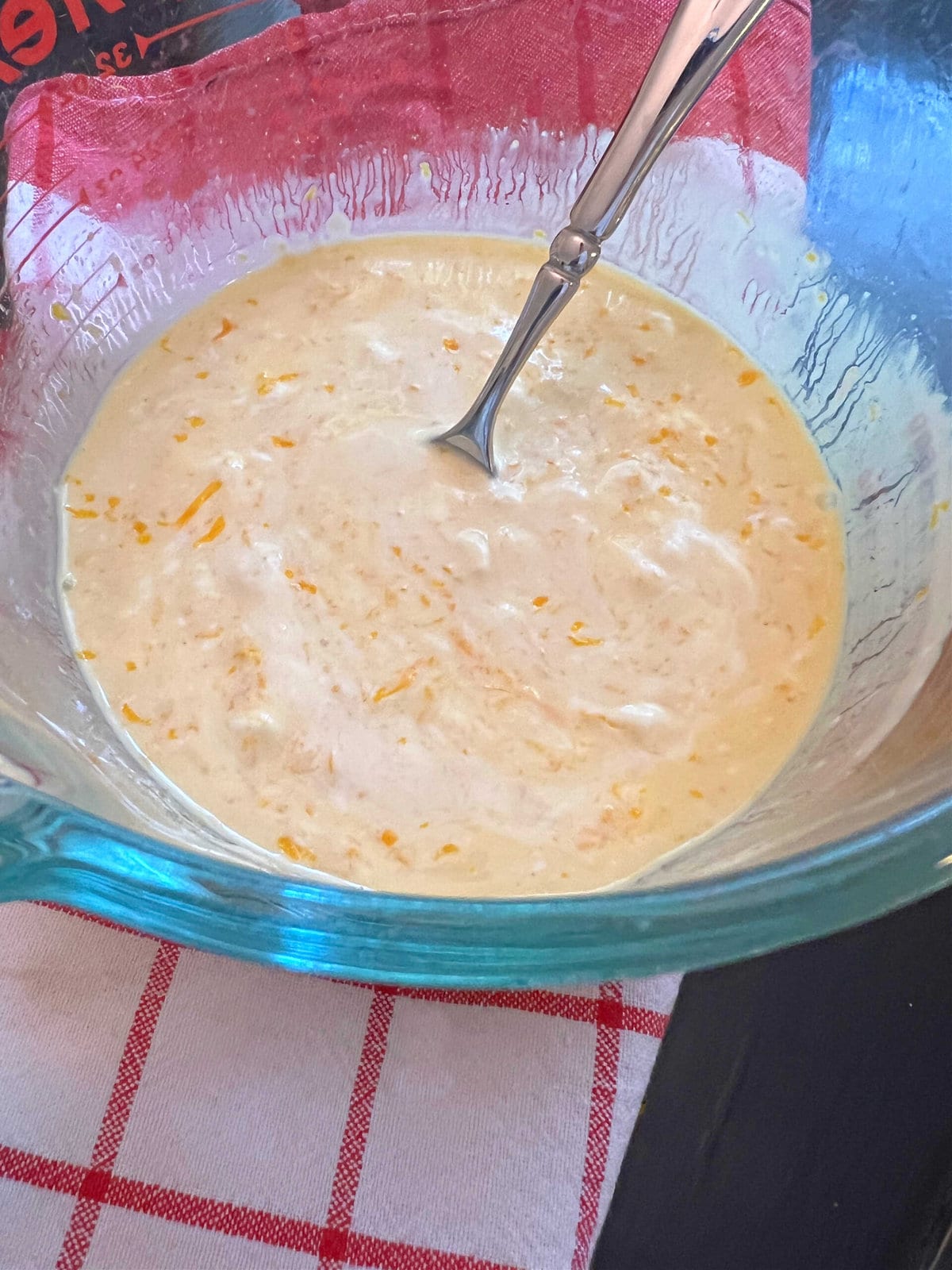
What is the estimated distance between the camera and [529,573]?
0.93 meters

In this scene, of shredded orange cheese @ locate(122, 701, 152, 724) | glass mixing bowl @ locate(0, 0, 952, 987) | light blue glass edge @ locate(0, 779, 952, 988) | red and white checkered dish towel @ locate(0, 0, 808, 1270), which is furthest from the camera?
shredded orange cheese @ locate(122, 701, 152, 724)

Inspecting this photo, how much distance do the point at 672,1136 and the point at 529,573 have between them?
1.56 feet

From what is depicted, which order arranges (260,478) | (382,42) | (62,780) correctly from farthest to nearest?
1. (382,42)
2. (260,478)
3. (62,780)

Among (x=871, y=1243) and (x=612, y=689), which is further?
(x=612, y=689)

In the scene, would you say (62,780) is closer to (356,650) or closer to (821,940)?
(356,650)

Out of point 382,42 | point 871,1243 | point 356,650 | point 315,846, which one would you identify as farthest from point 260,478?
point 871,1243

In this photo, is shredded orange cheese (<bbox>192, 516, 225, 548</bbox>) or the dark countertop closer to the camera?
the dark countertop

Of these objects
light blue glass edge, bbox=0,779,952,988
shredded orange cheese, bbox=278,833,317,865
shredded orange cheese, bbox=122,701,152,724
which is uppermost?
light blue glass edge, bbox=0,779,952,988

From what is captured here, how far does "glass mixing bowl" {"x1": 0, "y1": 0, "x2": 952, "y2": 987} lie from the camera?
0.76 metres

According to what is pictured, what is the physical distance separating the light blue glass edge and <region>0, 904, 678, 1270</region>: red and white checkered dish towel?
0.76 feet

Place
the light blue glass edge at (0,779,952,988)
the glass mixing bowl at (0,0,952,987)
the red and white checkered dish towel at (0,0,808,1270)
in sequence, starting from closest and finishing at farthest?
the light blue glass edge at (0,779,952,988)
the red and white checkered dish towel at (0,0,808,1270)
the glass mixing bowl at (0,0,952,987)

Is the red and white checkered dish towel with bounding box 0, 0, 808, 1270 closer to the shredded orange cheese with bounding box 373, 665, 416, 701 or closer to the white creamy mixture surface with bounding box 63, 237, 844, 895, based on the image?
the white creamy mixture surface with bounding box 63, 237, 844, 895

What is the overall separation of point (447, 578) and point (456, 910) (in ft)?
1.56

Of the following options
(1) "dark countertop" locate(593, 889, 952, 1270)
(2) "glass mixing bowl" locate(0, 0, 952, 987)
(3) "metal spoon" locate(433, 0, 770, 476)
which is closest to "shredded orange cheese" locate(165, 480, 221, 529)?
(2) "glass mixing bowl" locate(0, 0, 952, 987)
